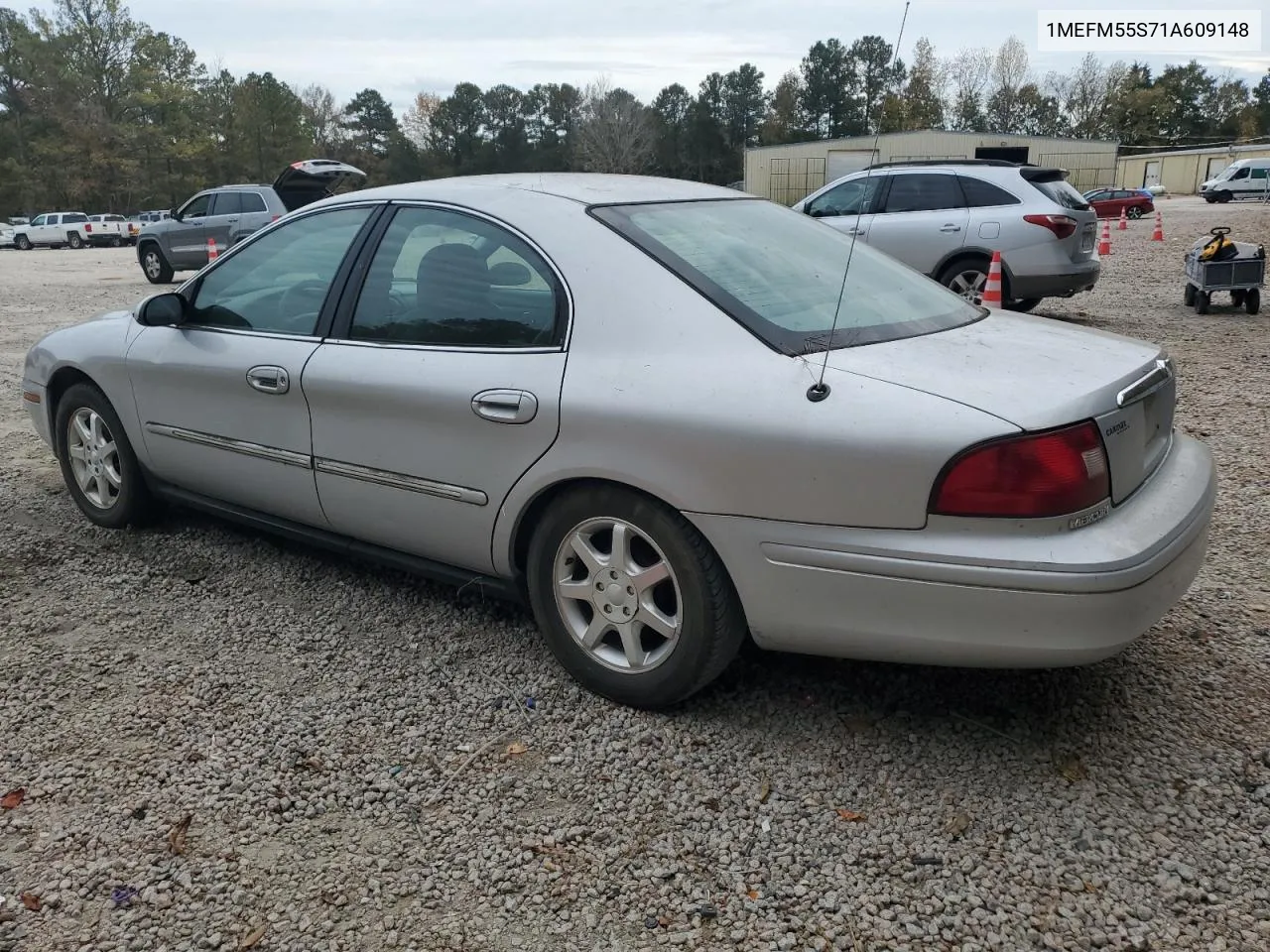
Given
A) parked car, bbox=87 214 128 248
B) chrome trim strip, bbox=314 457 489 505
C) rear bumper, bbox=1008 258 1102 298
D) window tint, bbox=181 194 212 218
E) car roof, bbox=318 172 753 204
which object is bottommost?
parked car, bbox=87 214 128 248

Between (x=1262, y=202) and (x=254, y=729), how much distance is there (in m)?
49.7

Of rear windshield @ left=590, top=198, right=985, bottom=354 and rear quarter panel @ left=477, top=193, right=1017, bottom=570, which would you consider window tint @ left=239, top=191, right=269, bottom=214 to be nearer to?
rear windshield @ left=590, top=198, right=985, bottom=354

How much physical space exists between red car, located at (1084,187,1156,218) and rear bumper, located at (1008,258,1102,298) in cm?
3031

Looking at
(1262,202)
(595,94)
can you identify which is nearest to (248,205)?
(1262,202)

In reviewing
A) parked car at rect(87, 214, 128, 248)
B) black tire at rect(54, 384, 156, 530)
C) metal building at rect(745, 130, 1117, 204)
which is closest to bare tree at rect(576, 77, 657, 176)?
metal building at rect(745, 130, 1117, 204)

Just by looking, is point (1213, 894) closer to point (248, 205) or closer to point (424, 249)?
point (424, 249)

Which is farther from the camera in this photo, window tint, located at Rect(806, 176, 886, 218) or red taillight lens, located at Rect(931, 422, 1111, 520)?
window tint, located at Rect(806, 176, 886, 218)

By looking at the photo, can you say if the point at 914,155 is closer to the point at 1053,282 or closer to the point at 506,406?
the point at 1053,282

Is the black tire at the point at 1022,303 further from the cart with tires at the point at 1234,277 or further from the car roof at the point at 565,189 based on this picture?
the car roof at the point at 565,189

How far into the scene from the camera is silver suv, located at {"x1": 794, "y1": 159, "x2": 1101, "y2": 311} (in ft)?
32.5

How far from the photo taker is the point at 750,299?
2.82 meters

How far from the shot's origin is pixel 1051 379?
2514mm

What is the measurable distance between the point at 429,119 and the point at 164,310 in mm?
74845

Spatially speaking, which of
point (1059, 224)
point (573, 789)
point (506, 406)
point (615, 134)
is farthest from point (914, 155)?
point (573, 789)
